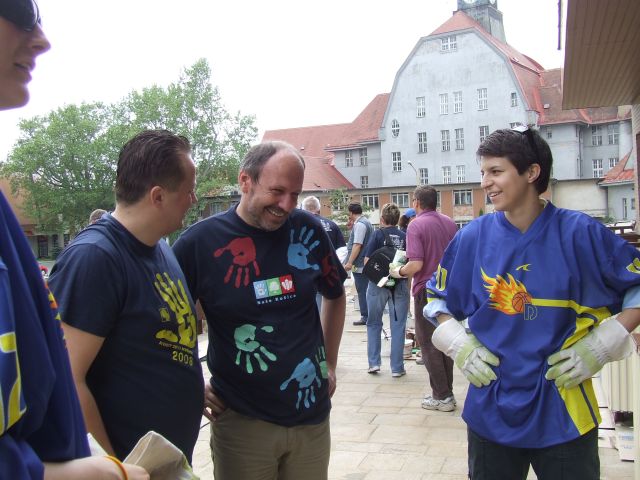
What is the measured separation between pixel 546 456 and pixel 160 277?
158 centimetres

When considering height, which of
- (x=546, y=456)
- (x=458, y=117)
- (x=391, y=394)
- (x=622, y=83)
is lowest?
(x=391, y=394)

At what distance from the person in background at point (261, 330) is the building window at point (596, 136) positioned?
188ft

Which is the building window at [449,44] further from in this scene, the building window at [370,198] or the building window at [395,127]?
the building window at [370,198]

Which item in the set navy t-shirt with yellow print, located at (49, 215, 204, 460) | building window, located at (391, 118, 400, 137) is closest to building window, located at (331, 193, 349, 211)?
building window, located at (391, 118, 400, 137)

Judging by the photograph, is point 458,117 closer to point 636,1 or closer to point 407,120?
point 407,120

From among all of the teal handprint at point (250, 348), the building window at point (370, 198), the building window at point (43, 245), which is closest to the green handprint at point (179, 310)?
the teal handprint at point (250, 348)

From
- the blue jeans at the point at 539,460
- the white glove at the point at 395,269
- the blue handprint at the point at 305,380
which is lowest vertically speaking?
the blue jeans at the point at 539,460

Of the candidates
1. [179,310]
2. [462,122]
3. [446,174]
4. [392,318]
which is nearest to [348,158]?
[446,174]

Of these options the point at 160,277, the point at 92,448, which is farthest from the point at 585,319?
the point at 92,448

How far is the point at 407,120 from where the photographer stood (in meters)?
56.8

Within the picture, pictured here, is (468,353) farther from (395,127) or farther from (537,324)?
(395,127)

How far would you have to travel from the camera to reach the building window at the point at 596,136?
53812 mm

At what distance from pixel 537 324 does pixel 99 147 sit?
62.0 m

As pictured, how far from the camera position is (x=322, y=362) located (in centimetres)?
267
